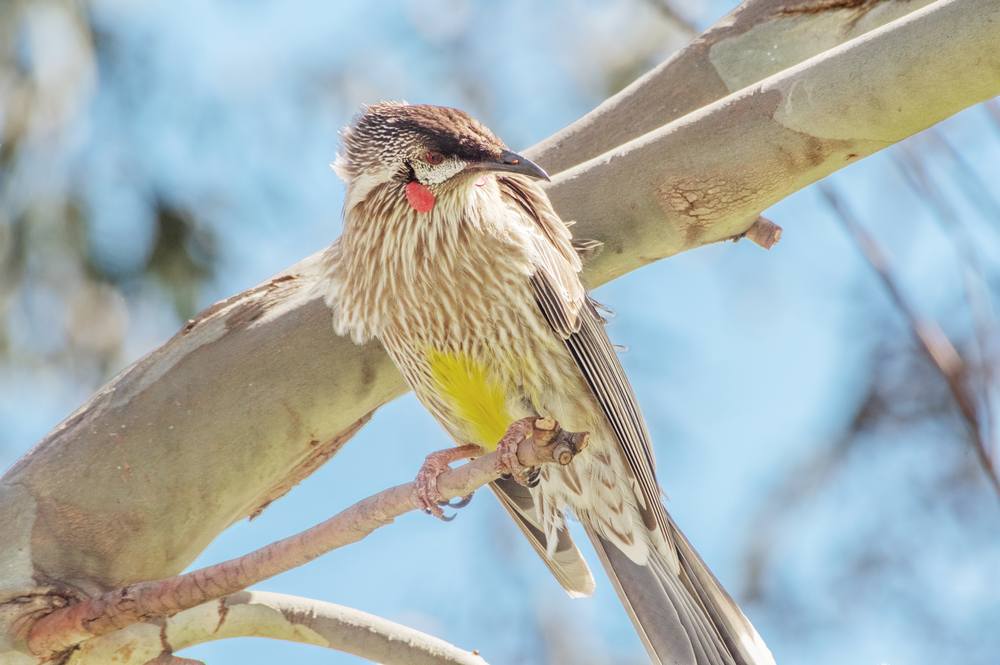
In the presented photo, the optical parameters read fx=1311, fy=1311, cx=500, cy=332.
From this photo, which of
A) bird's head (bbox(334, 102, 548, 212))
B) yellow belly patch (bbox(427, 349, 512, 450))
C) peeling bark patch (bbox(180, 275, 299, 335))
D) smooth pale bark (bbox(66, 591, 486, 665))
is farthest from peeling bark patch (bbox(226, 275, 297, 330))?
smooth pale bark (bbox(66, 591, 486, 665))

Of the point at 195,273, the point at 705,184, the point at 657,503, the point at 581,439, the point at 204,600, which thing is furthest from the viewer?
the point at 195,273

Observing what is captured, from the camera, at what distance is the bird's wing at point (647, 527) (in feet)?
11.1

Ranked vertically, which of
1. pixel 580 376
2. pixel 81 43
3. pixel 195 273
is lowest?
pixel 580 376

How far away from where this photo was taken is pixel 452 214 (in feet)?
11.2

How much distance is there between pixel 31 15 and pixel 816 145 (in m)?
3.60

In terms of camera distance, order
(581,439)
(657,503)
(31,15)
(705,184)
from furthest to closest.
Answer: (31,15)
(657,503)
(705,184)
(581,439)

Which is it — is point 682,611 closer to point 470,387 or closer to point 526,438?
point 470,387

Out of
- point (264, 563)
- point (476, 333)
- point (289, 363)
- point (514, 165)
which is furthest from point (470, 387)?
point (264, 563)

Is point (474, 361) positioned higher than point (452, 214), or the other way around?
point (452, 214)

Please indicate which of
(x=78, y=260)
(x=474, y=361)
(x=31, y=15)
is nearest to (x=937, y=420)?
(x=474, y=361)

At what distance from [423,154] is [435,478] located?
87 centimetres

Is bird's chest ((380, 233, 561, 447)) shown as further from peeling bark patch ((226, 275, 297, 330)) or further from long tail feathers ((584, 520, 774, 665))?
long tail feathers ((584, 520, 774, 665))

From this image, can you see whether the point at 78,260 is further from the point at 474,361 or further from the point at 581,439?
the point at 581,439

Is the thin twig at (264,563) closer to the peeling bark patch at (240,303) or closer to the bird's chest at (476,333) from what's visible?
the bird's chest at (476,333)
